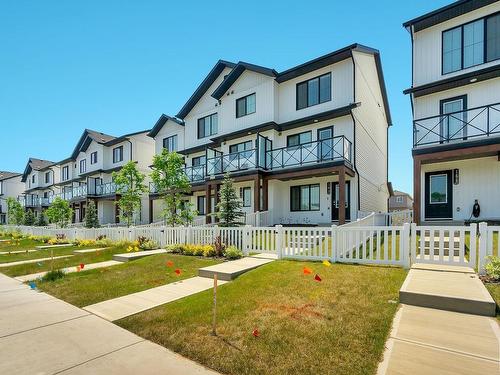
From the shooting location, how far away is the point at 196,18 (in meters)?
12.3

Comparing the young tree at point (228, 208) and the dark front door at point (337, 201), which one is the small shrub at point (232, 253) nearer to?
the young tree at point (228, 208)

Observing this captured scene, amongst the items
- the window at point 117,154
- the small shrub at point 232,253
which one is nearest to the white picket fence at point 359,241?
the small shrub at point 232,253

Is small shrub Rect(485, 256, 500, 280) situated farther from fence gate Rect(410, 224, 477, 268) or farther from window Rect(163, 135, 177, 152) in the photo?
→ window Rect(163, 135, 177, 152)

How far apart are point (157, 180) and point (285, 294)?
1284 centimetres

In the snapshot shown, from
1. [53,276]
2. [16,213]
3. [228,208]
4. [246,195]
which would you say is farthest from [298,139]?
[16,213]

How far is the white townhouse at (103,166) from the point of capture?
102 ft

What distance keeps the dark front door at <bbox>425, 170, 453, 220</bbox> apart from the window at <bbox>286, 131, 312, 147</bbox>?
6.77 metres

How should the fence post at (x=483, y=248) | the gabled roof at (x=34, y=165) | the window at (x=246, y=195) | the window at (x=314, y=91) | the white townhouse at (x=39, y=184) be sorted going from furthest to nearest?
the gabled roof at (x=34, y=165) < the white townhouse at (x=39, y=184) < the window at (x=246, y=195) < the window at (x=314, y=91) < the fence post at (x=483, y=248)

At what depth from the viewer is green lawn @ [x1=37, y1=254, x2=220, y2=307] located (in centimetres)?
681

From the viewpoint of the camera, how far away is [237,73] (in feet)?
67.6

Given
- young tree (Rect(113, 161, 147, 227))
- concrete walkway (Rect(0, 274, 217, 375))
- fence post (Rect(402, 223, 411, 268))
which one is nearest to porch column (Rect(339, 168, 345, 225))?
fence post (Rect(402, 223, 411, 268))

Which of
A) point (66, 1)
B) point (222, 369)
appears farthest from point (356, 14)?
point (222, 369)

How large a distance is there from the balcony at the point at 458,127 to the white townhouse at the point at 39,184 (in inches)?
1888

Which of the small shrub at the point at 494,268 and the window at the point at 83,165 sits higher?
the window at the point at 83,165
